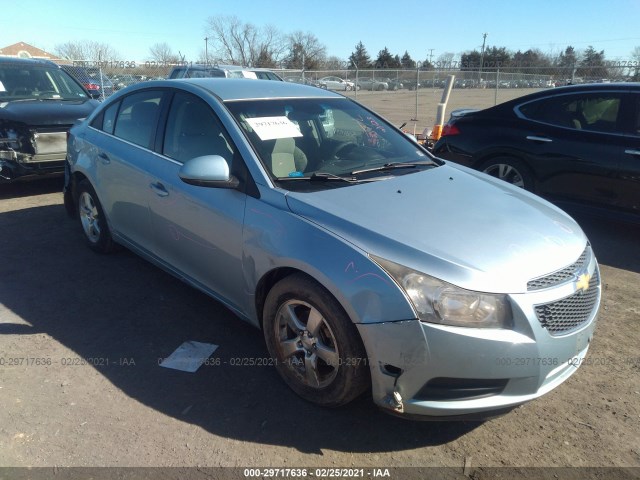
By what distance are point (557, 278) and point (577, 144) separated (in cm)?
353

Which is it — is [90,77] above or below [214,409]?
above

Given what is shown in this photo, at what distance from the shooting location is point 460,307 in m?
2.27

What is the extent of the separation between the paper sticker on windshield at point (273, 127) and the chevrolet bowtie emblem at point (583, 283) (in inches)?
75.0

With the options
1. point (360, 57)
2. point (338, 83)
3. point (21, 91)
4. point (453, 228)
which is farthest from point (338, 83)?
point (360, 57)

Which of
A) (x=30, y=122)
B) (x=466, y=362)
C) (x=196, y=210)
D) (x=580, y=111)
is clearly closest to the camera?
(x=466, y=362)

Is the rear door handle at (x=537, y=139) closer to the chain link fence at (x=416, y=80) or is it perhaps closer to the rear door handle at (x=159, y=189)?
the rear door handle at (x=159, y=189)

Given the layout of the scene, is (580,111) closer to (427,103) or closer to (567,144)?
(567,144)

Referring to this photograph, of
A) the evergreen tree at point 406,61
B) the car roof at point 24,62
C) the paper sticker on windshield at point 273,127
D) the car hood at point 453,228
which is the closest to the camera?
the car hood at point 453,228

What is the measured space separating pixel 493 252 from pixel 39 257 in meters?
4.33

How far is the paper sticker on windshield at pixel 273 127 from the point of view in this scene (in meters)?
3.26

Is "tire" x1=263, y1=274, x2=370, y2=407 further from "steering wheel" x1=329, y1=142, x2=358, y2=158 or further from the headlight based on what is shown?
"steering wheel" x1=329, y1=142, x2=358, y2=158

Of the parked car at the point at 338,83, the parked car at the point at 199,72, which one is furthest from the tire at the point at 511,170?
the parked car at the point at 338,83

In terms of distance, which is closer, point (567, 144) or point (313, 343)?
point (313, 343)

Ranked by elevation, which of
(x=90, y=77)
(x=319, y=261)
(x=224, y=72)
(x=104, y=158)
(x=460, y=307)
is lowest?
(x=460, y=307)
